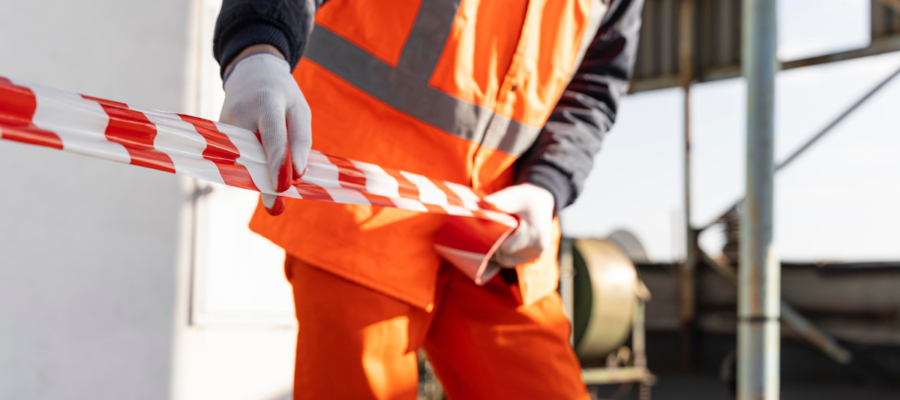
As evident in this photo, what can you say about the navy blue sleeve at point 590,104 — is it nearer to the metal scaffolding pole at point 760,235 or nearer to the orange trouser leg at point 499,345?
the orange trouser leg at point 499,345

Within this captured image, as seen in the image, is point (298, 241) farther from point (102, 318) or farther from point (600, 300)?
point (600, 300)

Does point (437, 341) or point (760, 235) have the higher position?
point (760, 235)

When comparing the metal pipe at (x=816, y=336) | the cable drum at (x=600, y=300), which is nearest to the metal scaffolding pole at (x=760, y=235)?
the cable drum at (x=600, y=300)

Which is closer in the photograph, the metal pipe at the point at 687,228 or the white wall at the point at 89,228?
the white wall at the point at 89,228

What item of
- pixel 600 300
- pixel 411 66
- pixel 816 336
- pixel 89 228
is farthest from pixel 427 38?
pixel 816 336

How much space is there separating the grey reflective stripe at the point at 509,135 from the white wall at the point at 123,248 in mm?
1294

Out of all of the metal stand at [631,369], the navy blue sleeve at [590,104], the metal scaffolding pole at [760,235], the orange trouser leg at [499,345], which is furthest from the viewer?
the metal stand at [631,369]

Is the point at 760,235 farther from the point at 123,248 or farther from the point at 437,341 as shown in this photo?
the point at 123,248

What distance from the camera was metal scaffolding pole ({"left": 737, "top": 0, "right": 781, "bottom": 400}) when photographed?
243 cm

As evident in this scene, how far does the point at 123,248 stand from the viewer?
76.0 inches

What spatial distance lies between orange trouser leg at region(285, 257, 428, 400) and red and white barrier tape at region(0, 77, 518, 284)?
151 mm

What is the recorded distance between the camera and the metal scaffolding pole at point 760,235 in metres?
2.43

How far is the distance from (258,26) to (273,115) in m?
0.18

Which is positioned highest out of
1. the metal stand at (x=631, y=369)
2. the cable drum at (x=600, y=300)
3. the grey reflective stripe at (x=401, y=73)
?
the grey reflective stripe at (x=401, y=73)
